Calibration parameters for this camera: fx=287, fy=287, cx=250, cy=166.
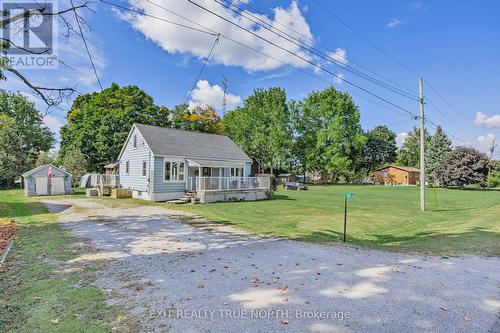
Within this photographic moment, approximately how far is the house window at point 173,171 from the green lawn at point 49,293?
1213cm

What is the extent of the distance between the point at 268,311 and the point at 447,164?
4964cm

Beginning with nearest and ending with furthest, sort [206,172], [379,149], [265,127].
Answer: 1. [206,172]
2. [265,127]
3. [379,149]

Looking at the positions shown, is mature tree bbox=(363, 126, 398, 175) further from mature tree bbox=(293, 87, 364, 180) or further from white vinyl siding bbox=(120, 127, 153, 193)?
white vinyl siding bbox=(120, 127, 153, 193)

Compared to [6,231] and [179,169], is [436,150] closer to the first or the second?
[179,169]

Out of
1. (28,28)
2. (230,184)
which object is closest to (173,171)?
(230,184)

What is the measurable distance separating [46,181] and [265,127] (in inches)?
1200

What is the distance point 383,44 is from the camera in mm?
14711

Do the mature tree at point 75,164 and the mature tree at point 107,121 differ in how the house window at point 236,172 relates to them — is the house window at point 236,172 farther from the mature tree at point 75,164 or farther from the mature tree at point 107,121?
the mature tree at point 75,164

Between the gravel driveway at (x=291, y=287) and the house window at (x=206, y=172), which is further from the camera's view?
the house window at (x=206, y=172)

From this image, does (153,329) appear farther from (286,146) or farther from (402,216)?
(286,146)

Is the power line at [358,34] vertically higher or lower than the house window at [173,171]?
higher

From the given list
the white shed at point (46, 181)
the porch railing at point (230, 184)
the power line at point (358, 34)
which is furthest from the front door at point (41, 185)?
the power line at point (358, 34)

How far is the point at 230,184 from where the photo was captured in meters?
20.3

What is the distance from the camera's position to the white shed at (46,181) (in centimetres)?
2145
